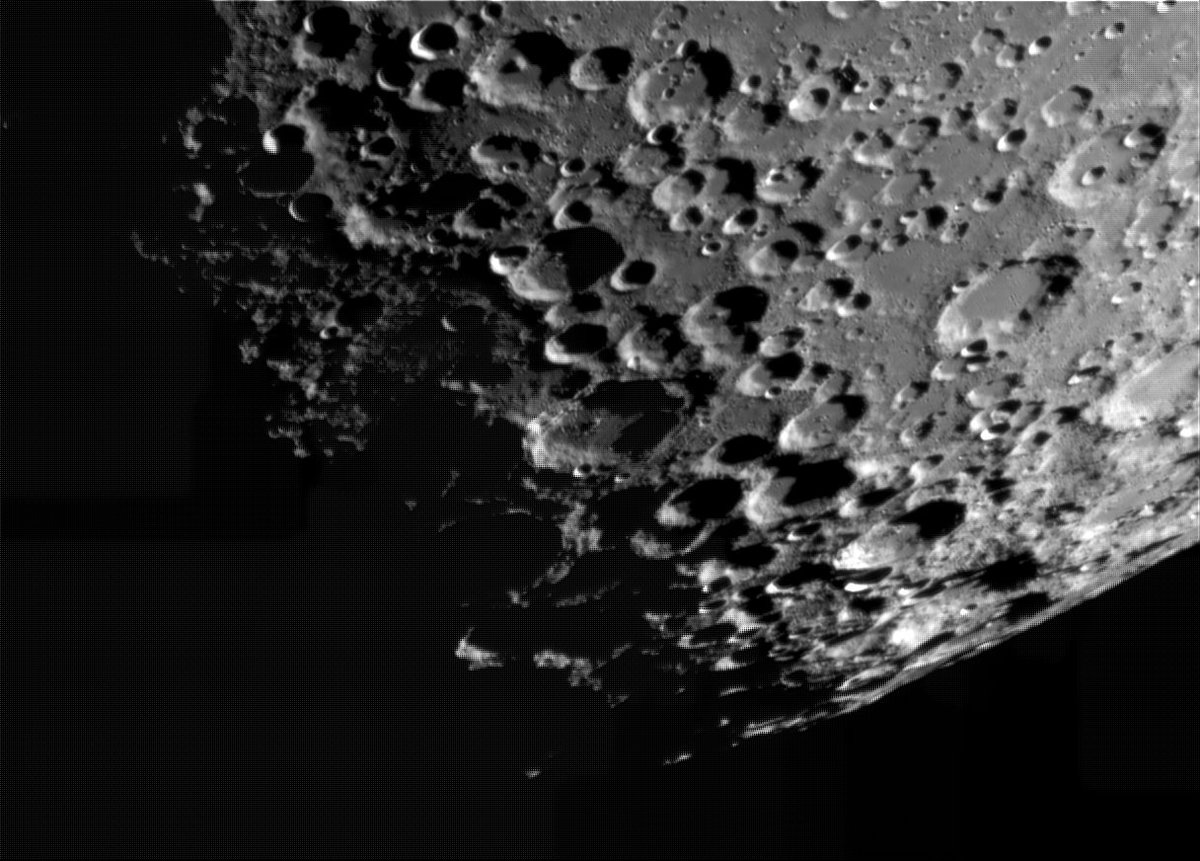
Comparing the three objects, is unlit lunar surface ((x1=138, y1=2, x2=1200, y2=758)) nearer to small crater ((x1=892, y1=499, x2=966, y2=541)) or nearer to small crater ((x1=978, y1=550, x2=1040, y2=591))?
small crater ((x1=892, y1=499, x2=966, y2=541))

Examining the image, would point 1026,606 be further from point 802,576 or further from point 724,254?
point 724,254

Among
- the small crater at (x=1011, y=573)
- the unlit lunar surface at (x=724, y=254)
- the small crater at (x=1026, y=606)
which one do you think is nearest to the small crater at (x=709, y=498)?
the unlit lunar surface at (x=724, y=254)

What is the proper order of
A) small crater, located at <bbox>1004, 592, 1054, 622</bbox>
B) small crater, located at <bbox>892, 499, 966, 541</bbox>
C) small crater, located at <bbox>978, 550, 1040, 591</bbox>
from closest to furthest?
small crater, located at <bbox>892, 499, 966, 541</bbox>
small crater, located at <bbox>978, 550, 1040, 591</bbox>
small crater, located at <bbox>1004, 592, 1054, 622</bbox>

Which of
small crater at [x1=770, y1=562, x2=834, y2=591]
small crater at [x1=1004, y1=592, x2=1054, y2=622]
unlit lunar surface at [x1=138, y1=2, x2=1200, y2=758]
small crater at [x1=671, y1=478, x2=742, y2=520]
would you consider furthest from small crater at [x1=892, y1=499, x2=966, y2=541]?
small crater at [x1=1004, y1=592, x2=1054, y2=622]

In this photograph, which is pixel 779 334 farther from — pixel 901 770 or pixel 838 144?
pixel 901 770

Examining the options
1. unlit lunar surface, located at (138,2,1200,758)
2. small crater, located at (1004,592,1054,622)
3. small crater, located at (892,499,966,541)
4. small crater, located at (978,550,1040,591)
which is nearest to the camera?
unlit lunar surface, located at (138,2,1200,758)

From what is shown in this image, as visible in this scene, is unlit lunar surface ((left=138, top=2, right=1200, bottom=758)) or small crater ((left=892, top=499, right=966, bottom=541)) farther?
small crater ((left=892, top=499, right=966, bottom=541))

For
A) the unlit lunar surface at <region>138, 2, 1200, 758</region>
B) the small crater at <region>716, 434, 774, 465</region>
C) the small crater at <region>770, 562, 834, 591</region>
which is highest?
the unlit lunar surface at <region>138, 2, 1200, 758</region>

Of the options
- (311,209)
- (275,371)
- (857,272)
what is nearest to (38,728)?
(275,371)
